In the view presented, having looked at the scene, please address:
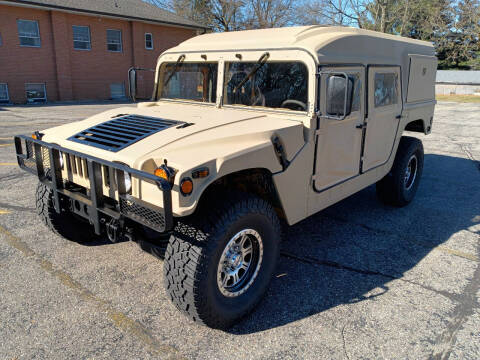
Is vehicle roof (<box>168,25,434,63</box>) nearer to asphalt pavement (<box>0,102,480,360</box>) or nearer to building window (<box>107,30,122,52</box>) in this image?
asphalt pavement (<box>0,102,480,360</box>)

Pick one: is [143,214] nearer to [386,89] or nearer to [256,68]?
[256,68]

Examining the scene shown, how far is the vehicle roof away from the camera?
3.61 m

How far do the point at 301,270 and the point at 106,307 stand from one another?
5.82 ft

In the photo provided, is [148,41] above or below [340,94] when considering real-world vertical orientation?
above

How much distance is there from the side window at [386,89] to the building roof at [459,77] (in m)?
34.3

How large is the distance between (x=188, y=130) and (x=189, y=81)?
1.44 meters

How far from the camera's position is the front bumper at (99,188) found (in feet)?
8.16

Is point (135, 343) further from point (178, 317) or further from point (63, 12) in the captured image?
point (63, 12)

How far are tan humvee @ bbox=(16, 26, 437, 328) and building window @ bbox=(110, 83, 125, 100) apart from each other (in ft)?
64.8

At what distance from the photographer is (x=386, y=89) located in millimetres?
4676

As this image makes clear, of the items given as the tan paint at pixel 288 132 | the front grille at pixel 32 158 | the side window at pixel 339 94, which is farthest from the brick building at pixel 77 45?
the side window at pixel 339 94

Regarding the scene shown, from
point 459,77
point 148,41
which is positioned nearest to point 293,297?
point 148,41

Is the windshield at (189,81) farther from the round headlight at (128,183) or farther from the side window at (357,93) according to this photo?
the round headlight at (128,183)

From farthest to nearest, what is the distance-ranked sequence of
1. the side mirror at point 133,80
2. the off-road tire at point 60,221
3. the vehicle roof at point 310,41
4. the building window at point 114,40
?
the building window at point 114,40 → the side mirror at point 133,80 → the off-road tire at point 60,221 → the vehicle roof at point 310,41
